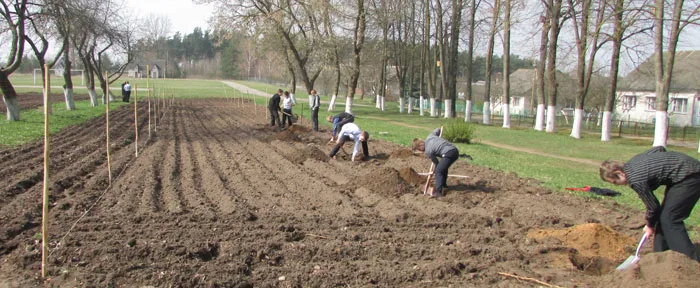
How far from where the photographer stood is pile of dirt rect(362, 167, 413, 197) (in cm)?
874

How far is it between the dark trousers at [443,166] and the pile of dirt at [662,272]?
3.67 meters

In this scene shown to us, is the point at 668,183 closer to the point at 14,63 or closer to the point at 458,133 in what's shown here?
the point at 458,133

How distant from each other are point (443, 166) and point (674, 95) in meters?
40.1

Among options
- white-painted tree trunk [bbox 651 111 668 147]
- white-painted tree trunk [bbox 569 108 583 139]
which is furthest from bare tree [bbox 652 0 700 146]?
white-painted tree trunk [bbox 569 108 583 139]

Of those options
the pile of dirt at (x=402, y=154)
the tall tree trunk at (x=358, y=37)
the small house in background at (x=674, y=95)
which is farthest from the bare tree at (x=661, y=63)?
the small house in background at (x=674, y=95)

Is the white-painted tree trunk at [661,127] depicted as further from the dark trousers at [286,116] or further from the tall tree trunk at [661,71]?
the dark trousers at [286,116]

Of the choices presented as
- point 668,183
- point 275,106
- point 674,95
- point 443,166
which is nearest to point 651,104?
point 674,95

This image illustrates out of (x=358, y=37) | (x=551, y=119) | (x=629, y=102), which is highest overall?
(x=358, y=37)

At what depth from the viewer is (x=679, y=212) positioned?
16.5 feet

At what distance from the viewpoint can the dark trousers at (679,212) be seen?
4.91m

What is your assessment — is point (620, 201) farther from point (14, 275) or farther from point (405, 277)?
point (14, 275)

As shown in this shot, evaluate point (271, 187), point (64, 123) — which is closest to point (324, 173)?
point (271, 187)

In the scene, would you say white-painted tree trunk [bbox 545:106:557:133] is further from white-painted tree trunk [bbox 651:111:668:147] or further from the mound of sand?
the mound of sand

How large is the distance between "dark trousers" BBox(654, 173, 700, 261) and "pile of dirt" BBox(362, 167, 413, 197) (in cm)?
426
